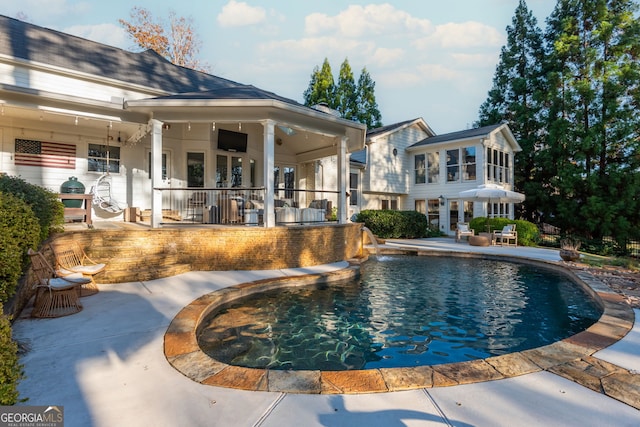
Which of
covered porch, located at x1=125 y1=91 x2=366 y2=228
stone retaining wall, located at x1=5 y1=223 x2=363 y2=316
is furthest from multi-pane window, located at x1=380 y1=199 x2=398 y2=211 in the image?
stone retaining wall, located at x1=5 y1=223 x2=363 y2=316

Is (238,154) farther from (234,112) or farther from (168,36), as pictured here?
(168,36)

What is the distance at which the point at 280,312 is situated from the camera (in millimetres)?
5203

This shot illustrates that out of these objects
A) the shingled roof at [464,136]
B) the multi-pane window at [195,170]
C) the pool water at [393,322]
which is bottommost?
the pool water at [393,322]

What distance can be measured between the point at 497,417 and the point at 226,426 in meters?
1.88

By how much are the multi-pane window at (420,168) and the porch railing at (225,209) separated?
10578 millimetres

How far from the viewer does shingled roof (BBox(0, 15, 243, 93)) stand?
975 centimetres

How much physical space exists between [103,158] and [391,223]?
1228 centimetres

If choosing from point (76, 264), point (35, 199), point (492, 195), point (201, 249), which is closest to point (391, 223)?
point (492, 195)

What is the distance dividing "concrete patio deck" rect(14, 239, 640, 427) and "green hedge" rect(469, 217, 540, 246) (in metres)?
12.2

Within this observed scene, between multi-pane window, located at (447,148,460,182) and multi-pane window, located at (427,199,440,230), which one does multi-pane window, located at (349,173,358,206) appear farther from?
multi-pane window, located at (447,148,460,182)

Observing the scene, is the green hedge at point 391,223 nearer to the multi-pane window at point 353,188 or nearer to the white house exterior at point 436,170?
the multi-pane window at point 353,188

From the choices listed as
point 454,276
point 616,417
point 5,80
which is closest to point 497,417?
point 616,417

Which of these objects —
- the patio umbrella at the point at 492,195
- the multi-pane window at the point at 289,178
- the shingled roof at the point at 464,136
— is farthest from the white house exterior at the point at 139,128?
the shingled roof at the point at 464,136

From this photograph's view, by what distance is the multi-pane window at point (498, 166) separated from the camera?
17953mm
